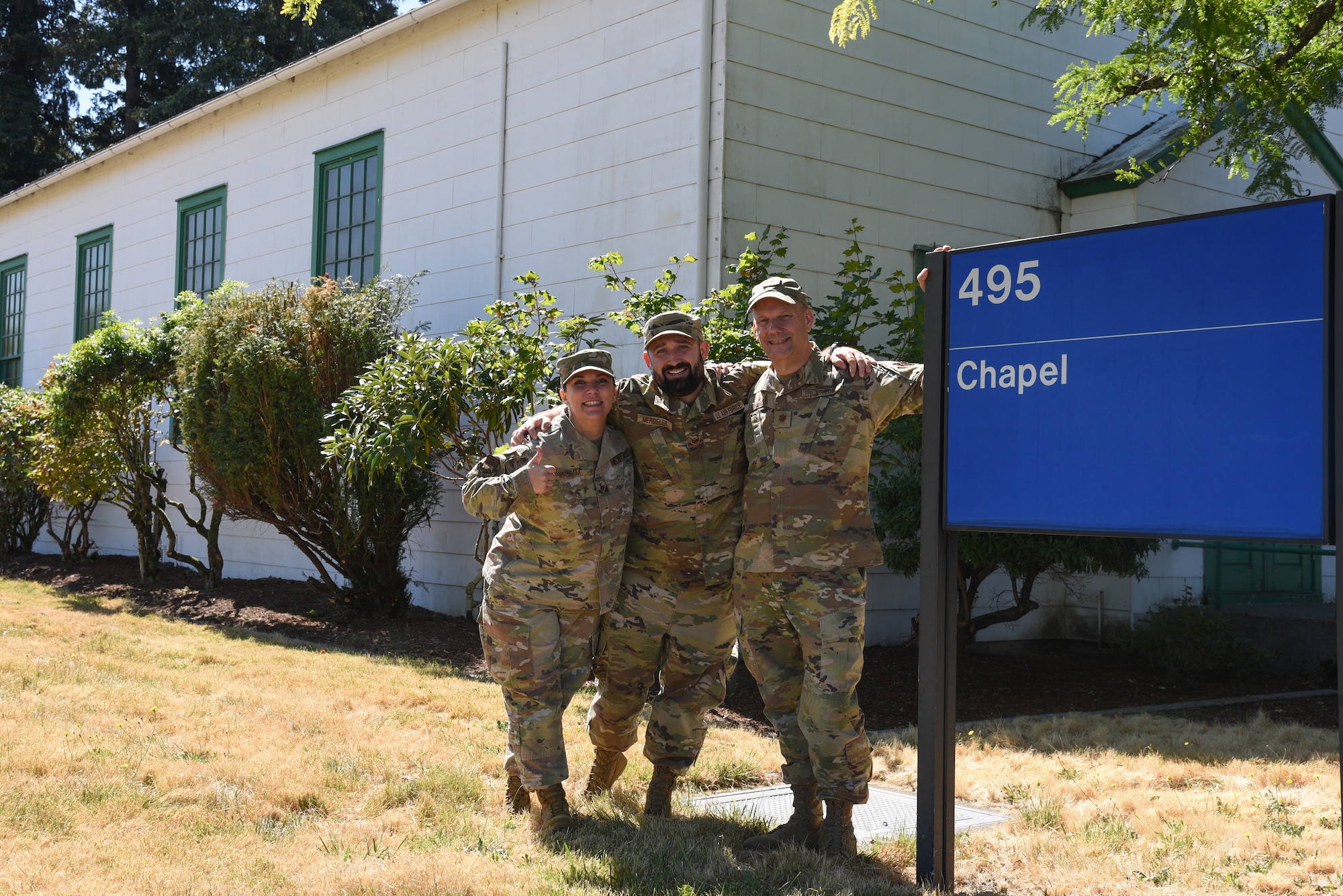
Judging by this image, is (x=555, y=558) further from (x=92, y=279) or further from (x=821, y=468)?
(x=92, y=279)

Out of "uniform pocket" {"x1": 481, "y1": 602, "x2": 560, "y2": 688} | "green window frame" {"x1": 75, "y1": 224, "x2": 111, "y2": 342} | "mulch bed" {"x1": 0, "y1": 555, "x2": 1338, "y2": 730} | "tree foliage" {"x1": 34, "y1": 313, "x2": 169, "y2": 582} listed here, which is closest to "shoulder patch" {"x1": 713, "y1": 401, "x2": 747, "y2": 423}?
"uniform pocket" {"x1": 481, "y1": 602, "x2": 560, "y2": 688}

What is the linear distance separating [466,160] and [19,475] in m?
8.71

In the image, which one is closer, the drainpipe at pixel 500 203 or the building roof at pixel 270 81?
the drainpipe at pixel 500 203

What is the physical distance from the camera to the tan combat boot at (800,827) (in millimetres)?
4102

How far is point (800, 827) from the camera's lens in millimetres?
4148

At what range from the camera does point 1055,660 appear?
9.15 metres

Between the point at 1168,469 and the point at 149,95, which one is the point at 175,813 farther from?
the point at 149,95

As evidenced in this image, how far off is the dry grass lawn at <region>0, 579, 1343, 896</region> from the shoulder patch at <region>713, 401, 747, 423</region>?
1.60 meters

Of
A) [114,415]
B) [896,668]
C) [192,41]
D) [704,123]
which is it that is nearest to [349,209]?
[114,415]

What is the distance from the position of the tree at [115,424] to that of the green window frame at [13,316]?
7.35 meters

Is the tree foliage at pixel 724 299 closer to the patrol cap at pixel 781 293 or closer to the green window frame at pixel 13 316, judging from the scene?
the patrol cap at pixel 781 293

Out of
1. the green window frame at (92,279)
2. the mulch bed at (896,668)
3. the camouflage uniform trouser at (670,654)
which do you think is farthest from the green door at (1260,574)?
the green window frame at (92,279)

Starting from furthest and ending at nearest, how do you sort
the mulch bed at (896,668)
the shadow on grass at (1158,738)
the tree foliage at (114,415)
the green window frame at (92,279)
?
the green window frame at (92,279), the tree foliage at (114,415), the mulch bed at (896,668), the shadow on grass at (1158,738)

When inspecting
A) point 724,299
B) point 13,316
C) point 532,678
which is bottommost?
point 532,678
